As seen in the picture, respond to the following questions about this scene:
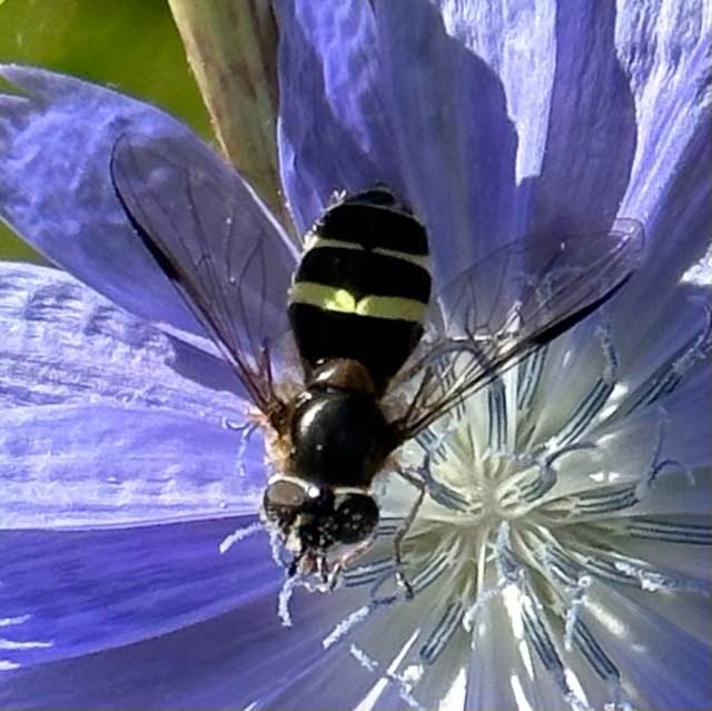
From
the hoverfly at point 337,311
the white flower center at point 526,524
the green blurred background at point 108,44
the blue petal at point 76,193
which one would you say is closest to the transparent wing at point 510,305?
the hoverfly at point 337,311


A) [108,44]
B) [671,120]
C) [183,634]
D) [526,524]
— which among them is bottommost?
[183,634]

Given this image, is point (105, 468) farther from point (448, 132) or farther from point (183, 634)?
point (448, 132)

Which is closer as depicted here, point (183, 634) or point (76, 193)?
point (76, 193)

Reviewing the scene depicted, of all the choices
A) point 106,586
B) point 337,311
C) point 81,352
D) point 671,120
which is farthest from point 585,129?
point 106,586

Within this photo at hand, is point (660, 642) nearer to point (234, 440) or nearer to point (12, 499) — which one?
point (234, 440)

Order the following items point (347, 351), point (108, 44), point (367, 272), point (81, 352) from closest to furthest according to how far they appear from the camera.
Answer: point (367, 272), point (347, 351), point (81, 352), point (108, 44)

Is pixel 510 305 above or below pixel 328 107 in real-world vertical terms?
below

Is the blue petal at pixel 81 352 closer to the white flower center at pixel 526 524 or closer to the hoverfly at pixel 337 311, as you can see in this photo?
the hoverfly at pixel 337 311
